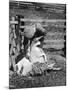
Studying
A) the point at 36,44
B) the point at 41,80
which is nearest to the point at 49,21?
the point at 36,44

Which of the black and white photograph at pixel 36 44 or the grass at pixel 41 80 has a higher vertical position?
the black and white photograph at pixel 36 44

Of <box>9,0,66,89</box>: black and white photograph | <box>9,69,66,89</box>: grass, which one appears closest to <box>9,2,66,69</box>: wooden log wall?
<box>9,0,66,89</box>: black and white photograph

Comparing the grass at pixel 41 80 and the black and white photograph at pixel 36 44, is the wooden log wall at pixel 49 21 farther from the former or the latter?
the grass at pixel 41 80

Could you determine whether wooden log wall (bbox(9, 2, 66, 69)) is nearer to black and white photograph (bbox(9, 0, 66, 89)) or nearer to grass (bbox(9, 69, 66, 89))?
black and white photograph (bbox(9, 0, 66, 89))

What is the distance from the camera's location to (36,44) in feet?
11.2

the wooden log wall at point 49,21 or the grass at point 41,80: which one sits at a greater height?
the wooden log wall at point 49,21

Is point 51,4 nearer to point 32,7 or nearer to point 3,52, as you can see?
point 32,7

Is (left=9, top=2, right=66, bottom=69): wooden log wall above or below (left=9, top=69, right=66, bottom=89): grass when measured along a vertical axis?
above

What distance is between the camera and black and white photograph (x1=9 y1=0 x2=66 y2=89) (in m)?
3.32

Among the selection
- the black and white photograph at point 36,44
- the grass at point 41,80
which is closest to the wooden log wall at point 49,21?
the black and white photograph at point 36,44

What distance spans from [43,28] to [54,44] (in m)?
Result: 0.28

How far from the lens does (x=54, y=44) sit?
138 inches

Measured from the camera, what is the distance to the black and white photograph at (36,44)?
3324 mm

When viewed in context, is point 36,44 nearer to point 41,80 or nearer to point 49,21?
point 49,21
